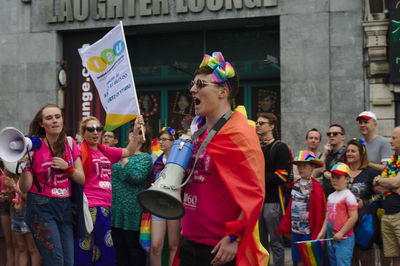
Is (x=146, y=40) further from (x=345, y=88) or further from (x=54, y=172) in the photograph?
(x=54, y=172)

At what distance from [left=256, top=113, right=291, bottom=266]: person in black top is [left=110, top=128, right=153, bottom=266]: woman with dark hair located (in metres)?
1.62

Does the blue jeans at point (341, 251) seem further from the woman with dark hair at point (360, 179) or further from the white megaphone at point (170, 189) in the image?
the white megaphone at point (170, 189)

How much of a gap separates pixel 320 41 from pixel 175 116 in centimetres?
384

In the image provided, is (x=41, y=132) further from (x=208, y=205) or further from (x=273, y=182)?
(x=273, y=182)

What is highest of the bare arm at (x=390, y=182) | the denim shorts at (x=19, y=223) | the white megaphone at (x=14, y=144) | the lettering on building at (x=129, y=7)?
the lettering on building at (x=129, y=7)

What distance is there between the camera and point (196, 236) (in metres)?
4.00

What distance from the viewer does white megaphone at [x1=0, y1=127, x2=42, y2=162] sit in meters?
5.32

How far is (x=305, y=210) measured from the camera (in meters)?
7.80

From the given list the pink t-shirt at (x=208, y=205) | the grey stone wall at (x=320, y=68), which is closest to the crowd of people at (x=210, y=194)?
the pink t-shirt at (x=208, y=205)

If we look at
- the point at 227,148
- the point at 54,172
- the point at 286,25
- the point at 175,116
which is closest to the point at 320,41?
the point at 286,25

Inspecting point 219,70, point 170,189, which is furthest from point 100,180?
point 170,189

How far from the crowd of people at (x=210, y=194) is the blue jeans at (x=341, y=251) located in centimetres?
1

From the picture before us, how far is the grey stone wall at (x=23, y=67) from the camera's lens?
14625mm

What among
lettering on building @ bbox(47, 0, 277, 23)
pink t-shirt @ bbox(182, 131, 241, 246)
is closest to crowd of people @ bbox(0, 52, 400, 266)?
pink t-shirt @ bbox(182, 131, 241, 246)
